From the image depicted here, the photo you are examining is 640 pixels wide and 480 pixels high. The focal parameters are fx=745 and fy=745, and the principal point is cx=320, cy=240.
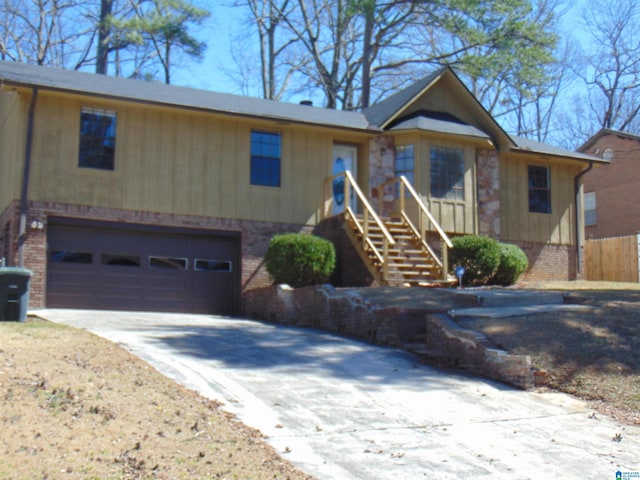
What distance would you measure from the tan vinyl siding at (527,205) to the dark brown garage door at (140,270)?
8.22 m

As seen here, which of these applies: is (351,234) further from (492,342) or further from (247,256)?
(492,342)

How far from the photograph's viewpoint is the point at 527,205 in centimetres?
2198

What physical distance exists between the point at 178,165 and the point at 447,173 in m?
7.24

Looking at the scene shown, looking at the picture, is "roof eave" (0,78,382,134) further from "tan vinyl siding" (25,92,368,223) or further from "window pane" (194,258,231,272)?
"window pane" (194,258,231,272)

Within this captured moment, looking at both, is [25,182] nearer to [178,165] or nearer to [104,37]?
[178,165]

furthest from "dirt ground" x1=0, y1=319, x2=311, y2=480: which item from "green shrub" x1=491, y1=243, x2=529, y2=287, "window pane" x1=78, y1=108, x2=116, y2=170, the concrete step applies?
"green shrub" x1=491, y1=243, x2=529, y2=287

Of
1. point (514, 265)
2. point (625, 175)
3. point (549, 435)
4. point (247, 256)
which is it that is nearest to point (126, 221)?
point (247, 256)

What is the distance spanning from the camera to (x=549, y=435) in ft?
25.3

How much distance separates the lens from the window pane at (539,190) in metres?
22.2

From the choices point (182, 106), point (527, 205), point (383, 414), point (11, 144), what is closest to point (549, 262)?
point (527, 205)

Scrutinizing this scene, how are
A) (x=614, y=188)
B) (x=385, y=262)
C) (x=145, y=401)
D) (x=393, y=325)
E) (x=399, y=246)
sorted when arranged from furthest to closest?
(x=614, y=188), (x=399, y=246), (x=385, y=262), (x=393, y=325), (x=145, y=401)

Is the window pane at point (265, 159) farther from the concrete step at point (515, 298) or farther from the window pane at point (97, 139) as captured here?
the concrete step at point (515, 298)

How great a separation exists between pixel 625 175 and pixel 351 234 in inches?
738

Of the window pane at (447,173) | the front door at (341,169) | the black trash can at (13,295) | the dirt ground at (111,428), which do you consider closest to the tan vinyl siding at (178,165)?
the front door at (341,169)
